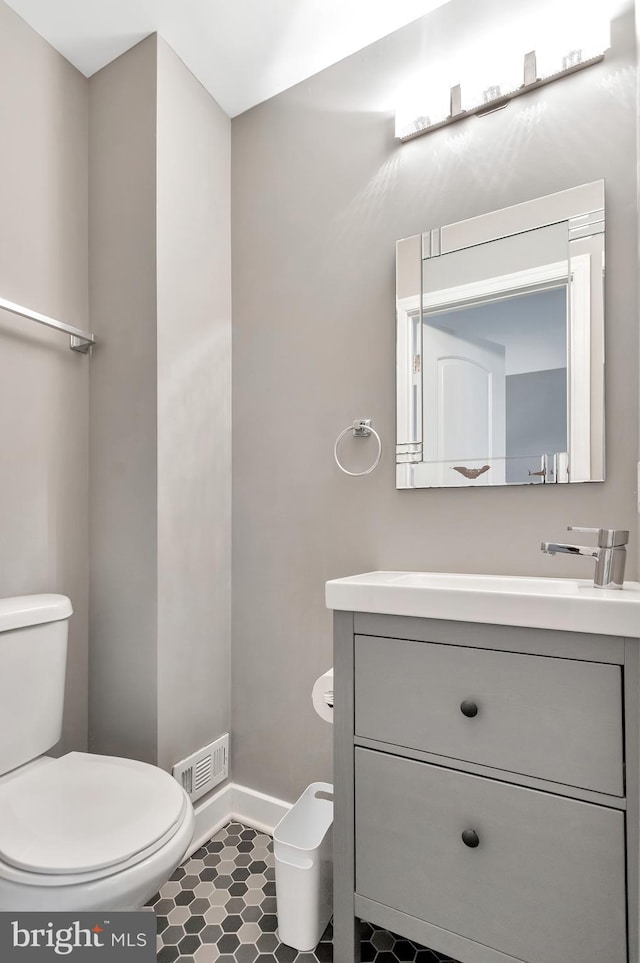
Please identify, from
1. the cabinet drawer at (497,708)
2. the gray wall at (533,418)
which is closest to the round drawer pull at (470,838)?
the cabinet drawer at (497,708)

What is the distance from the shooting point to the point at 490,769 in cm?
108

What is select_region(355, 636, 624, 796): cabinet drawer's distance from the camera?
995mm

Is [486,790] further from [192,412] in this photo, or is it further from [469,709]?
[192,412]

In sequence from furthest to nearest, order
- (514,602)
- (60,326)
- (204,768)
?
(204,768) < (60,326) < (514,602)

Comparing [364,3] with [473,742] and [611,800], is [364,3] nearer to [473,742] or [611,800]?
A: [473,742]

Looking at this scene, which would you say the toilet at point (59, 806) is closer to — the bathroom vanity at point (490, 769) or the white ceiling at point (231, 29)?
the bathroom vanity at point (490, 769)

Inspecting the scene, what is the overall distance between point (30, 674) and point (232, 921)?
821mm

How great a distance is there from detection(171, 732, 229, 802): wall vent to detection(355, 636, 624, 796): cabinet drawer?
0.78 meters

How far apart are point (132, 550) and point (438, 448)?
996 mm

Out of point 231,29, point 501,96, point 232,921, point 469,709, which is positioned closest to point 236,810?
point 232,921

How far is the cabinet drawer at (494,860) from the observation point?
0.98m

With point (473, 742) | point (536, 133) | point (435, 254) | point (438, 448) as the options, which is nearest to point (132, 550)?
point (438, 448)

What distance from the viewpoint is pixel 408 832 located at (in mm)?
1162

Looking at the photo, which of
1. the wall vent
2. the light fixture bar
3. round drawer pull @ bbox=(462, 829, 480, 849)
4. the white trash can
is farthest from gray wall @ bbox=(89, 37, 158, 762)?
round drawer pull @ bbox=(462, 829, 480, 849)
